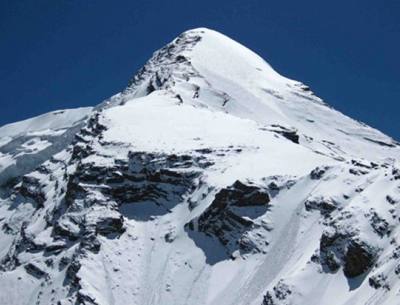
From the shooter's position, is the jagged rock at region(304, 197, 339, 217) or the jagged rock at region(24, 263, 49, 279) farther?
the jagged rock at region(24, 263, 49, 279)

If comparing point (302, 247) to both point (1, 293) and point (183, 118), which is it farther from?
point (183, 118)

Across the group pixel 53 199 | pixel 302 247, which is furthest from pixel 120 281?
pixel 53 199

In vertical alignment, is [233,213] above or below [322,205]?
below

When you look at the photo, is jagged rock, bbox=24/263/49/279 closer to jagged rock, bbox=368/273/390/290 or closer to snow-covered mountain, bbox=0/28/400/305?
snow-covered mountain, bbox=0/28/400/305

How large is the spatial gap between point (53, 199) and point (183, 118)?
3355cm

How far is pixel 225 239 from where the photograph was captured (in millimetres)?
127438

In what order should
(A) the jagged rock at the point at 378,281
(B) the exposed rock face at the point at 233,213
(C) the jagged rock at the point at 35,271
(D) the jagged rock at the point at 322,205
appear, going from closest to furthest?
(A) the jagged rock at the point at 378,281 < (D) the jagged rock at the point at 322,205 < (B) the exposed rock face at the point at 233,213 < (C) the jagged rock at the point at 35,271

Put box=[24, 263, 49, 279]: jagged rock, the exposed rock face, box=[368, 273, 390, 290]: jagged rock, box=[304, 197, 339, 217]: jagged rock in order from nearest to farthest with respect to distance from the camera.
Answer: box=[368, 273, 390, 290]: jagged rock
box=[304, 197, 339, 217]: jagged rock
the exposed rock face
box=[24, 263, 49, 279]: jagged rock

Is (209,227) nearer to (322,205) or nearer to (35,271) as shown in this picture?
(322,205)

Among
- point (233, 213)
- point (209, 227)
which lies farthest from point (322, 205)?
point (209, 227)

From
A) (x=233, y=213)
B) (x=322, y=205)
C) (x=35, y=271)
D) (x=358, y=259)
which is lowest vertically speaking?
(x=35, y=271)

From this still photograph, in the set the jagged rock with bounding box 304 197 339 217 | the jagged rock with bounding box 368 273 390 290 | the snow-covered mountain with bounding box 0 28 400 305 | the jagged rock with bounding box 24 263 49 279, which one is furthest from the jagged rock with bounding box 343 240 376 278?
the jagged rock with bounding box 24 263 49 279

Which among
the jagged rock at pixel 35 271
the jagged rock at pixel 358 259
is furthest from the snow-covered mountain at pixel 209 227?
the jagged rock at pixel 35 271

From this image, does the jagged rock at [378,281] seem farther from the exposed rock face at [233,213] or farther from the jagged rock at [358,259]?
the exposed rock face at [233,213]
